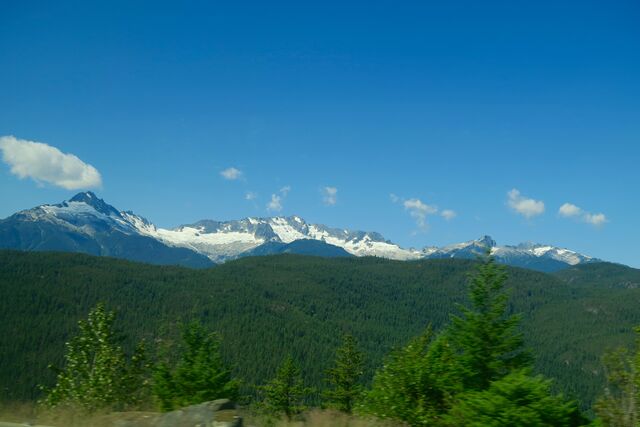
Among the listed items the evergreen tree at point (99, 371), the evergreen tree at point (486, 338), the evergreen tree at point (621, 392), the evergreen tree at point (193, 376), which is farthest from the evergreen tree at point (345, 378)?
the evergreen tree at point (621, 392)

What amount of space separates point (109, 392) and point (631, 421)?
22.0m

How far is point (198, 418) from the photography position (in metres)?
11.5

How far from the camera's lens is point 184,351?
24812 millimetres

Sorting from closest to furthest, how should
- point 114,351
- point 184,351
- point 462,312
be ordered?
point 462,312, point 184,351, point 114,351

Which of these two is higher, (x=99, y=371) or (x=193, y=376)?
(x=193, y=376)

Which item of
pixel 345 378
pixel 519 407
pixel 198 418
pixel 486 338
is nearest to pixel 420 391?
pixel 486 338

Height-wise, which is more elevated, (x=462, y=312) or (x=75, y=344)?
(x=462, y=312)

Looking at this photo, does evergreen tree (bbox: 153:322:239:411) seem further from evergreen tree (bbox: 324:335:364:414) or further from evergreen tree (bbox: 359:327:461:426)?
evergreen tree (bbox: 324:335:364:414)

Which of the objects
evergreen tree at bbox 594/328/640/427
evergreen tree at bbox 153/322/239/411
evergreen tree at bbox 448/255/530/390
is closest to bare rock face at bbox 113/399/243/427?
evergreen tree at bbox 448/255/530/390

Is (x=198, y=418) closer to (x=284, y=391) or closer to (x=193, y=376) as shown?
(x=193, y=376)

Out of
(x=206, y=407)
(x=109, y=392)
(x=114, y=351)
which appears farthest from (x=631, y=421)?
(x=114, y=351)

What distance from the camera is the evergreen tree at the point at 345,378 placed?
2249 inches

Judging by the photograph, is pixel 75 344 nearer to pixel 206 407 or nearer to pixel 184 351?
pixel 184 351

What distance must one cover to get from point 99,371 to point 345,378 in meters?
36.6
